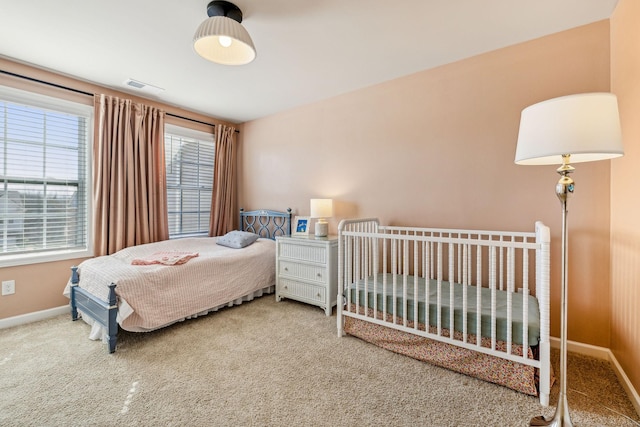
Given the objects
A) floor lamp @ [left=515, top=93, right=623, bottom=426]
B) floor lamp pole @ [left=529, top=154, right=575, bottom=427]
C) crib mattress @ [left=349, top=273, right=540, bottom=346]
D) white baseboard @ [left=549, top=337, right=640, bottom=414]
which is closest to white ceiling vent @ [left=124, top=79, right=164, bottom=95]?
crib mattress @ [left=349, top=273, right=540, bottom=346]

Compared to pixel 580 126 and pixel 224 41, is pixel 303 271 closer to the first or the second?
pixel 224 41

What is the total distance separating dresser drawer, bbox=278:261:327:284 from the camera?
2878 millimetres

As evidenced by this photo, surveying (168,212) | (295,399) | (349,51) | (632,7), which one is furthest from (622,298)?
(168,212)

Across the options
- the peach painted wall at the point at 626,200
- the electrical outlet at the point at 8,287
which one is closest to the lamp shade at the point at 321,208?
the peach painted wall at the point at 626,200

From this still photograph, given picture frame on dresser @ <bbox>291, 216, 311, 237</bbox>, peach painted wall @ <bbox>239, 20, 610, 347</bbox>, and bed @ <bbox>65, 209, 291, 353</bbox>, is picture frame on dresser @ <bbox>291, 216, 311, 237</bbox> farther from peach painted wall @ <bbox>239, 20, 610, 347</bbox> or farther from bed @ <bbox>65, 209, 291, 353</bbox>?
bed @ <bbox>65, 209, 291, 353</bbox>

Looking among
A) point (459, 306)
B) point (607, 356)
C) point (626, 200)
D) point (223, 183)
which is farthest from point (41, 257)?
point (607, 356)

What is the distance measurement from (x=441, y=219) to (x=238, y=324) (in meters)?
2.11

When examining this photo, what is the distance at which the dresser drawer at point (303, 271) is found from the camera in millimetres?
2878

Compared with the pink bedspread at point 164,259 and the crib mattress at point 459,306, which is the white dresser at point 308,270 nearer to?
the crib mattress at point 459,306

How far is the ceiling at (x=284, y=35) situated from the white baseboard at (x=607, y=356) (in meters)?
2.31

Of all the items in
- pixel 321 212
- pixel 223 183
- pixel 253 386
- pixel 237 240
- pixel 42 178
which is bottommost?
pixel 253 386

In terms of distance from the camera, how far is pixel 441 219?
2.62 metres

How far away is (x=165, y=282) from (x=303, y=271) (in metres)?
1.29

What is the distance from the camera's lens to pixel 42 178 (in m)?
2.79
